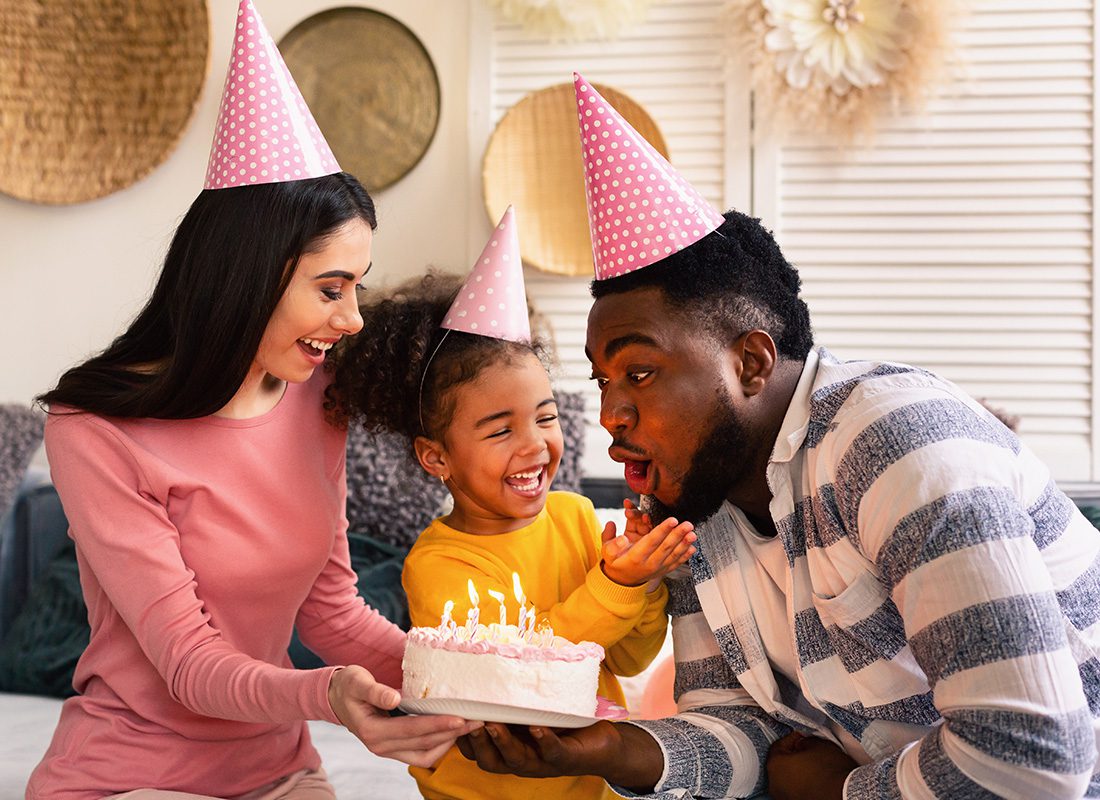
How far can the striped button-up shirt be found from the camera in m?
1.13

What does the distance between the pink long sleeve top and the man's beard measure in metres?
0.52

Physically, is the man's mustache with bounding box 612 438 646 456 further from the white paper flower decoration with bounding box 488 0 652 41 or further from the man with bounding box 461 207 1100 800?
the white paper flower decoration with bounding box 488 0 652 41

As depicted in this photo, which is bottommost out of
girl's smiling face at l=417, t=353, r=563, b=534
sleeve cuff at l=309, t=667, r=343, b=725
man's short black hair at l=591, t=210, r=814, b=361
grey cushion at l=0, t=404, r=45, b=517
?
grey cushion at l=0, t=404, r=45, b=517

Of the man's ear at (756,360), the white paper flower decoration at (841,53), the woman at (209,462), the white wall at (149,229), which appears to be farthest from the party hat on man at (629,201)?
the white wall at (149,229)

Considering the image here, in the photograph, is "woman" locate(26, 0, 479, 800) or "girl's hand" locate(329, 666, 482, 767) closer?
"girl's hand" locate(329, 666, 482, 767)

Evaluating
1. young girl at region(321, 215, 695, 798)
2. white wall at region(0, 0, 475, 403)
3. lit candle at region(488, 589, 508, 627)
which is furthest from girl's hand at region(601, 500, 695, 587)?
white wall at region(0, 0, 475, 403)

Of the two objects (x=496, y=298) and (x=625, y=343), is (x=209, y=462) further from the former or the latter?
(x=625, y=343)

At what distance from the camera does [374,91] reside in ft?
10.6

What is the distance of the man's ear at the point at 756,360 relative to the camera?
1448mm

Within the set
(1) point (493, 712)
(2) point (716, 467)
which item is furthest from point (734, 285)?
(1) point (493, 712)

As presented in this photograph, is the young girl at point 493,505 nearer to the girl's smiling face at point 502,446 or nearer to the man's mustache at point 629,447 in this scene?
the girl's smiling face at point 502,446

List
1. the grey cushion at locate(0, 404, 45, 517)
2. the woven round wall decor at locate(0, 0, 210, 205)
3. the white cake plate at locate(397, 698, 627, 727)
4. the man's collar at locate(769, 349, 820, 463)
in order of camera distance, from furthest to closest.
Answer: the woven round wall decor at locate(0, 0, 210, 205)
the grey cushion at locate(0, 404, 45, 517)
the man's collar at locate(769, 349, 820, 463)
the white cake plate at locate(397, 698, 627, 727)

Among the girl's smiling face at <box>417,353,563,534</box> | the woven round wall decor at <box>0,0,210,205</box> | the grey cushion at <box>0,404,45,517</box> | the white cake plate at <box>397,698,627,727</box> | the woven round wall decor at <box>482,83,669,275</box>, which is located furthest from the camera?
the woven round wall decor at <box>0,0,210,205</box>

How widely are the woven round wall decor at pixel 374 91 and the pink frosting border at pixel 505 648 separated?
2101 mm
